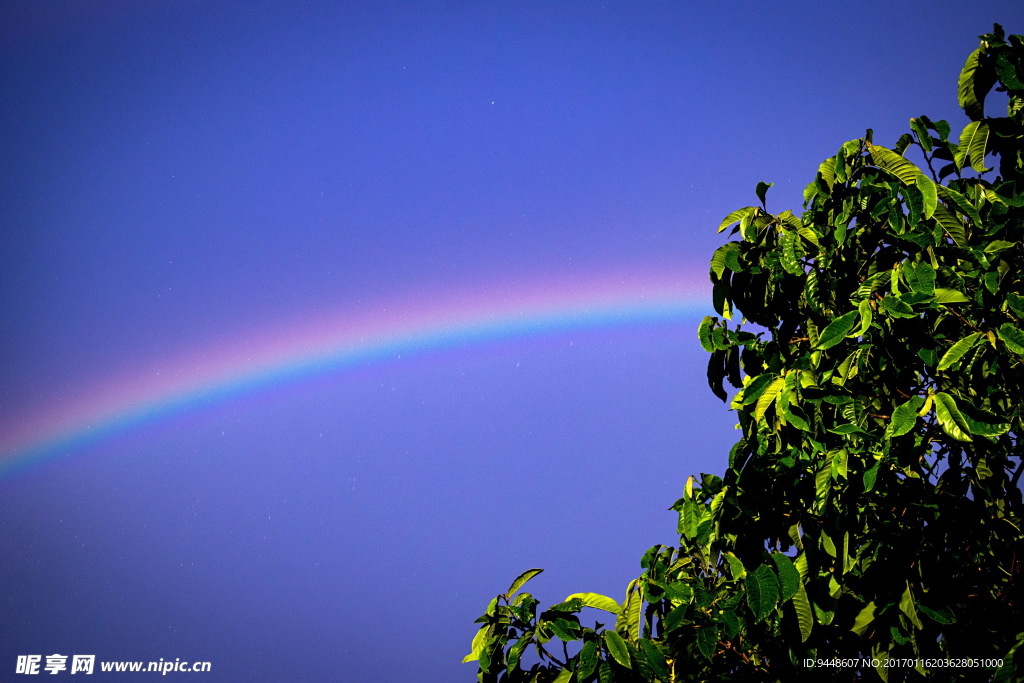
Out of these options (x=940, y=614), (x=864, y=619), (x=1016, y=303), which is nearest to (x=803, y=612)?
(x=864, y=619)

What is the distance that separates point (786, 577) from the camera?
8.25 ft

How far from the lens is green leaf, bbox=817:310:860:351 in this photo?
8.74 ft

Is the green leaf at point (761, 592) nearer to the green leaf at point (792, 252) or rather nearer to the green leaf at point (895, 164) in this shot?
the green leaf at point (792, 252)

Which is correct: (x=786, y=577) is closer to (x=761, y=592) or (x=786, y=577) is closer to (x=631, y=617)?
(x=761, y=592)

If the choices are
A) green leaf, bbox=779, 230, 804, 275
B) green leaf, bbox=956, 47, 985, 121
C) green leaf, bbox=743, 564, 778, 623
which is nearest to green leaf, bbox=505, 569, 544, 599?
green leaf, bbox=743, 564, 778, 623

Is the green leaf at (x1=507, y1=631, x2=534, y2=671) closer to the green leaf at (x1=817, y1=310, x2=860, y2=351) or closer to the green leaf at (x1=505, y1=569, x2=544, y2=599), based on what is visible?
the green leaf at (x1=505, y1=569, x2=544, y2=599)

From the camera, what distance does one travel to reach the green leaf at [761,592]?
246 centimetres

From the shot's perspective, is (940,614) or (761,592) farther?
(940,614)

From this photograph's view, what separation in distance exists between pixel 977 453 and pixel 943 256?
0.68 meters

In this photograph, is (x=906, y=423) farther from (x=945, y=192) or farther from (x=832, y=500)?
(x=945, y=192)

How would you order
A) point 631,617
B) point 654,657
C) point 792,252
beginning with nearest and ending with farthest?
point 654,657 < point 631,617 < point 792,252

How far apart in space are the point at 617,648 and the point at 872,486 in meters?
0.89

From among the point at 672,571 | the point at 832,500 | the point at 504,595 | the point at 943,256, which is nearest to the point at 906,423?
the point at 832,500

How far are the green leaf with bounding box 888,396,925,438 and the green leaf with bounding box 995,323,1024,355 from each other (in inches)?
11.4
